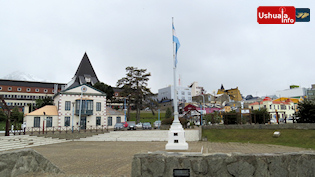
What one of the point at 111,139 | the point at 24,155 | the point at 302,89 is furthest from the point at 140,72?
the point at 302,89

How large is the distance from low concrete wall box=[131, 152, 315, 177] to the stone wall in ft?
9.73

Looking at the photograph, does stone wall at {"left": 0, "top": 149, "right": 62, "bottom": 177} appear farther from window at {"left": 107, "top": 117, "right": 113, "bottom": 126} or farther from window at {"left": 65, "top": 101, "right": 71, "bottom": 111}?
window at {"left": 107, "top": 117, "right": 113, "bottom": 126}

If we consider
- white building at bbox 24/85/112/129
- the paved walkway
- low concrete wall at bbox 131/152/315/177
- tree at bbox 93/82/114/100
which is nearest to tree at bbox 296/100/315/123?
low concrete wall at bbox 131/152/315/177

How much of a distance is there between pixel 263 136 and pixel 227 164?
1717 centimetres

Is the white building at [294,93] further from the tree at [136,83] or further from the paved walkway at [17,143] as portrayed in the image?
the paved walkway at [17,143]

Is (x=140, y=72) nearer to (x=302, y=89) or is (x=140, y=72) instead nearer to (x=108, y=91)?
(x=108, y=91)

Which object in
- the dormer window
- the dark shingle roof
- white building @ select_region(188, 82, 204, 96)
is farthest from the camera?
white building @ select_region(188, 82, 204, 96)

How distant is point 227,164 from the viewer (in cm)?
471

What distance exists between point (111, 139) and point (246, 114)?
18.2 m

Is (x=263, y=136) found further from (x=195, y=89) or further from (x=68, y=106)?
(x=195, y=89)

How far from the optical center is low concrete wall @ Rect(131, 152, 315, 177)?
460 centimetres

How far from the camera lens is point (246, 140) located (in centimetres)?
1970

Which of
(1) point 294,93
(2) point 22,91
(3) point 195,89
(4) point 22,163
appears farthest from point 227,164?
(3) point 195,89

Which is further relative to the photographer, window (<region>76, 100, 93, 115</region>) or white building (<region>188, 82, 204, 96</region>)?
white building (<region>188, 82, 204, 96</region>)
